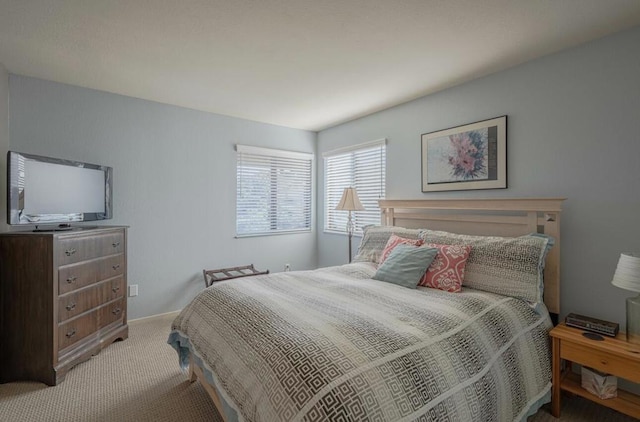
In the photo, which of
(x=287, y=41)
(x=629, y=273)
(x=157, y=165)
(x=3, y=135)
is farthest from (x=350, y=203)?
(x=3, y=135)

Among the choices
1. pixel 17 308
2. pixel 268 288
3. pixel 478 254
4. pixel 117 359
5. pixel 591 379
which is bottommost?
pixel 117 359

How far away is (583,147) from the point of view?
215 cm

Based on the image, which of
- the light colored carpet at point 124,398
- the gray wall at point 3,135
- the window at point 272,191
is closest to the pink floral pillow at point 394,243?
the light colored carpet at point 124,398

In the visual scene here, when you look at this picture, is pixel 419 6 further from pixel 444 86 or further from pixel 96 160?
pixel 96 160

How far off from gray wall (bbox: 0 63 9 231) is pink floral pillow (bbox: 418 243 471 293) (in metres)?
3.43

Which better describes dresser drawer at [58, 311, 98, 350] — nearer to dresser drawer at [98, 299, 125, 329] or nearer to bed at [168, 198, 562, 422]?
dresser drawer at [98, 299, 125, 329]

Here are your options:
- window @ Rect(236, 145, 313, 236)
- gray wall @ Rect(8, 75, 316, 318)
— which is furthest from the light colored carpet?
window @ Rect(236, 145, 313, 236)

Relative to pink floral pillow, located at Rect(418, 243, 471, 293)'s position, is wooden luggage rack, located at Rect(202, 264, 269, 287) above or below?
below

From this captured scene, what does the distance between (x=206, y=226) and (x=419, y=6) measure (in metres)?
3.15

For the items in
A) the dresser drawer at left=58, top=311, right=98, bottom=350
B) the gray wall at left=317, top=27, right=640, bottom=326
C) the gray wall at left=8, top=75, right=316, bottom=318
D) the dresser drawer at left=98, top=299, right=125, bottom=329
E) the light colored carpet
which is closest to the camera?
the light colored carpet

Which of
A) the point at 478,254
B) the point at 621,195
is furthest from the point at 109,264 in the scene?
the point at 621,195

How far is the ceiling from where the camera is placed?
1.79 m

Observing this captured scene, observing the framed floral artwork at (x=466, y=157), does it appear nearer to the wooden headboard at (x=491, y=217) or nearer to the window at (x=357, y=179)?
the wooden headboard at (x=491, y=217)

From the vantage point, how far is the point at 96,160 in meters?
3.08
